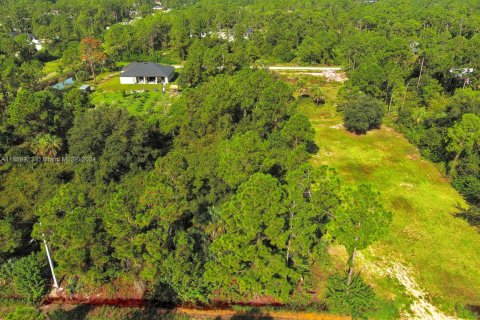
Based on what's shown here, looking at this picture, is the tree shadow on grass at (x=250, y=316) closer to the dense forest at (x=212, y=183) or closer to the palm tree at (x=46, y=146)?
the dense forest at (x=212, y=183)

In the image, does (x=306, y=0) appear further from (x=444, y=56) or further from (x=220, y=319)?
(x=220, y=319)

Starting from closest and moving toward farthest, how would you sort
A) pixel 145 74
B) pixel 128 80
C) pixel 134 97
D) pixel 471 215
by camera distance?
pixel 471 215
pixel 134 97
pixel 145 74
pixel 128 80

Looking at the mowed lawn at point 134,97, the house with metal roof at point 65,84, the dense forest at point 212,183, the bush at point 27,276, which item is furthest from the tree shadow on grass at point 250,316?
the house with metal roof at point 65,84

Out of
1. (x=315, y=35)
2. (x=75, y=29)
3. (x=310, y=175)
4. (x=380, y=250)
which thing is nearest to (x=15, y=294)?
(x=310, y=175)

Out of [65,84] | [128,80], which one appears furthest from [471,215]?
[65,84]

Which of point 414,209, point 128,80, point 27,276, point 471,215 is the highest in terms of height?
point 128,80

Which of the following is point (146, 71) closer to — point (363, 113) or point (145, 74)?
point (145, 74)
